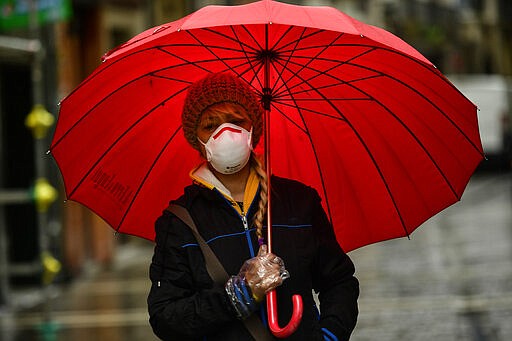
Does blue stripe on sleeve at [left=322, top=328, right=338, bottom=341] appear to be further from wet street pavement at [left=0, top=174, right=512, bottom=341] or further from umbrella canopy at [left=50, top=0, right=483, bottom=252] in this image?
wet street pavement at [left=0, top=174, right=512, bottom=341]

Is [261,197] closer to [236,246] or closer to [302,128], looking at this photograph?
[236,246]

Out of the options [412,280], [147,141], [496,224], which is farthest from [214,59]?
[496,224]

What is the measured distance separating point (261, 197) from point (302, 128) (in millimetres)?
706

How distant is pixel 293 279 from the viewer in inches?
142

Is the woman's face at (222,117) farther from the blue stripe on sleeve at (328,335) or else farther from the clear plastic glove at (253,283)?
the blue stripe on sleeve at (328,335)

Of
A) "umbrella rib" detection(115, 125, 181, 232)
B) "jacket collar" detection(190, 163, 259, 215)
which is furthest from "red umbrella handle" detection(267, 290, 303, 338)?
"umbrella rib" detection(115, 125, 181, 232)

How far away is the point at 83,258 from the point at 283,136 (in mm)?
11450

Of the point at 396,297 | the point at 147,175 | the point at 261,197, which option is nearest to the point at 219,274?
the point at 261,197

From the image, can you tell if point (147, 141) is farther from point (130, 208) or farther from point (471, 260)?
point (471, 260)

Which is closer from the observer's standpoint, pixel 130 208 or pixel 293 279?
pixel 293 279

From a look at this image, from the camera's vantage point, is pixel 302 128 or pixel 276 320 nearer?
pixel 276 320

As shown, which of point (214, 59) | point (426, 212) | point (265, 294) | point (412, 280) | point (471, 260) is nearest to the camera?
point (265, 294)

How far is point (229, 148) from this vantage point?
363 cm

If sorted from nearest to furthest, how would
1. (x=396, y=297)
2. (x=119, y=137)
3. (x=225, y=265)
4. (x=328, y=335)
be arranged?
(x=225, y=265), (x=328, y=335), (x=119, y=137), (x=396, y=297)
